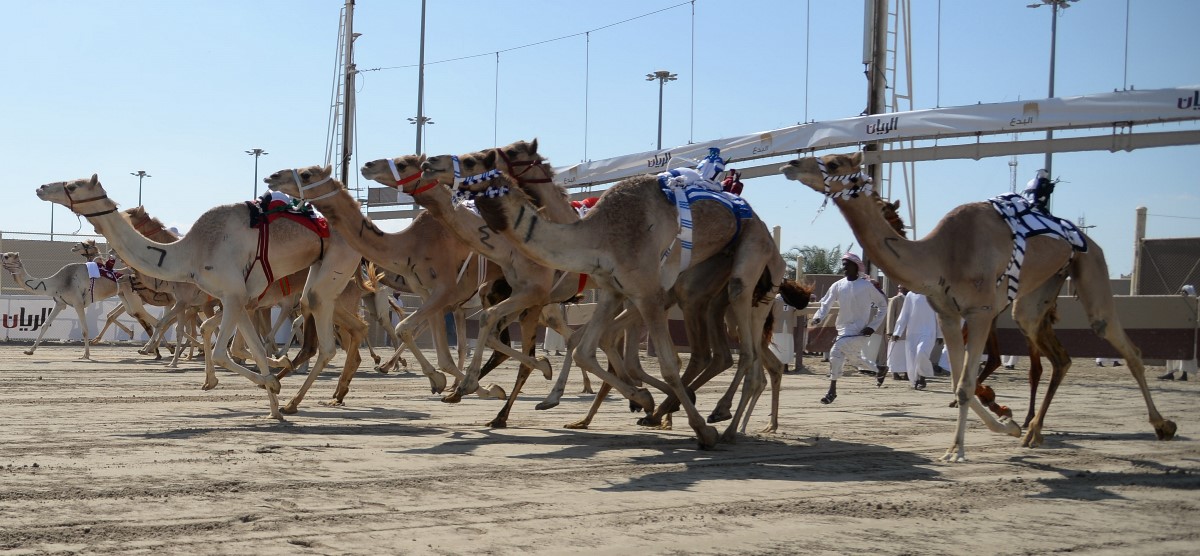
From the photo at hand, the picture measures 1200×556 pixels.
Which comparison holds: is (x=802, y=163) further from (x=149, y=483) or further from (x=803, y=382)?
(x=803, y=382)

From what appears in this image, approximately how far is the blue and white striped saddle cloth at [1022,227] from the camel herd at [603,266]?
10 centimetres

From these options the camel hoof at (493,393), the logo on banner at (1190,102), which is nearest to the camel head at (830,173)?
the camel hoof at (493,393)

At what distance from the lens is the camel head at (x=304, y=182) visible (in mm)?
11875

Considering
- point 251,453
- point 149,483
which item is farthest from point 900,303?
point 149,483

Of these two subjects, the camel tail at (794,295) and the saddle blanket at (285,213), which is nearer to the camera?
the saddle blanket at (285,213)

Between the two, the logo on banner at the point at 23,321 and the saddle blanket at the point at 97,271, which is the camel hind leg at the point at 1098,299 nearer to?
the saddle blanket at the point at 97,271

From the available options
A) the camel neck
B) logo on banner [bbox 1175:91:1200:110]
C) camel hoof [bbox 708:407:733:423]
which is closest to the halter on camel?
camel hoof [bbox 708:407:733:423]

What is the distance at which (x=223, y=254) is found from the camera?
11.9m

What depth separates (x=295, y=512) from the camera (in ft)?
20.2

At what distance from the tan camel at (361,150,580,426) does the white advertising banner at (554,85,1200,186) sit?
3.61 meters

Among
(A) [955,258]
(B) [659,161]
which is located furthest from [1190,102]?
(B) [659,161]

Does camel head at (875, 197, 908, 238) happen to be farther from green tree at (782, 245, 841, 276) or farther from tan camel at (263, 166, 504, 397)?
green tree at (782, 245, 841, 276)

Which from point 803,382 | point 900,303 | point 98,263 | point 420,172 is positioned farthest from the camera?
point 98,263

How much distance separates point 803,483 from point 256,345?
6174 millimetres
